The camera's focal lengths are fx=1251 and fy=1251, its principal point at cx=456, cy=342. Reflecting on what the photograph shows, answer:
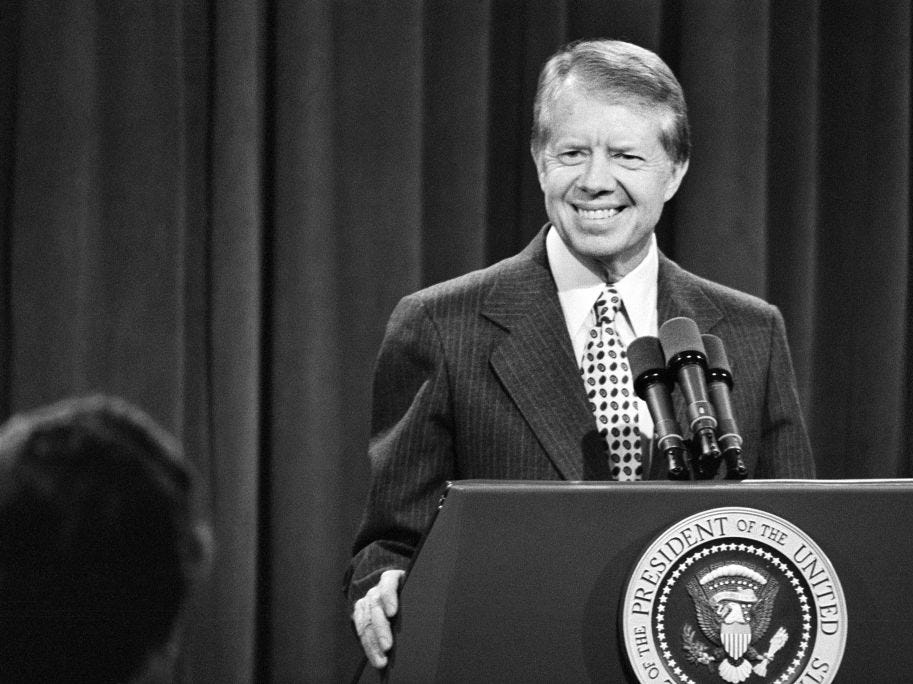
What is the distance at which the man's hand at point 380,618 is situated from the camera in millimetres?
1046

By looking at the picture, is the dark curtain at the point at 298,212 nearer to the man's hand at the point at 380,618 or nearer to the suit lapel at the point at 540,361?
the suit lapel at the point at 540,361

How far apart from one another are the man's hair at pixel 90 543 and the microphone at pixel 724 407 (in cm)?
64

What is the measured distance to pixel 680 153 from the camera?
1685 millimetres

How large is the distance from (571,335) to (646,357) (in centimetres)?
50

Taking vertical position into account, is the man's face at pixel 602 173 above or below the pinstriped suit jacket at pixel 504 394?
above

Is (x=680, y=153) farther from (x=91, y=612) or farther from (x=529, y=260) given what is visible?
(x=91, y=612)

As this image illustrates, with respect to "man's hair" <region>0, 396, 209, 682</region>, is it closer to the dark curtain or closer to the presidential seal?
the presidential seal

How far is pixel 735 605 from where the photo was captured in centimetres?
98

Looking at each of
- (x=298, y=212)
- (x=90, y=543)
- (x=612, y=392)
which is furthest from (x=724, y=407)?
(x=298, y=212)

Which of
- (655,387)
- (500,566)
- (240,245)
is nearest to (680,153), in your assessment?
(655,387)

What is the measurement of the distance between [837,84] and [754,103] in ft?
0.84

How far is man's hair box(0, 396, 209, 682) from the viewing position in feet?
1.59

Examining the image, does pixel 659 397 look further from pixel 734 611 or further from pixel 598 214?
pixel 598 214

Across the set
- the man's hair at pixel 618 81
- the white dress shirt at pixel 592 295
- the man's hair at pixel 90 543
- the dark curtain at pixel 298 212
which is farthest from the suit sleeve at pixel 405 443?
the man's hair at pixel 90 543
